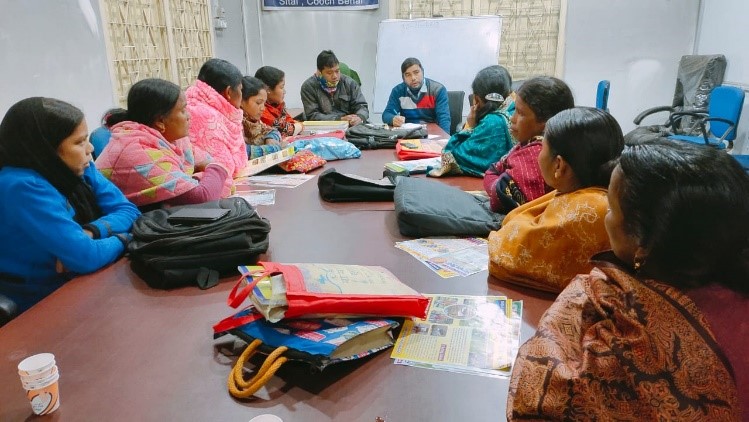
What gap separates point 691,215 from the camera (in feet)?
2.34

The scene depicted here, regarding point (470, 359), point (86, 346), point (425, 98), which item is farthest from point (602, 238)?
point (425, 98)

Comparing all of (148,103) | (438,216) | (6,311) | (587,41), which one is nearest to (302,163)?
(148,103)

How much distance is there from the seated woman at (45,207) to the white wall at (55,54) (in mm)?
961

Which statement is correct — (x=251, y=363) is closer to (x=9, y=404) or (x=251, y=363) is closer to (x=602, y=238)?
(x=9, y=404)

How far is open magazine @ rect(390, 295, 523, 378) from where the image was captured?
0.98 meters

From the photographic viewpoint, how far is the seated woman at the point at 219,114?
2.45m

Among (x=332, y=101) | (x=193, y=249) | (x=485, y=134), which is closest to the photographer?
(x=193, y=249)

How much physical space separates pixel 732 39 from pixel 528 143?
4.14 metres

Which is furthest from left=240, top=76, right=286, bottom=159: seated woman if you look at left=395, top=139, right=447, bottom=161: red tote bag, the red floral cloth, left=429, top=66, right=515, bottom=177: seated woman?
the red floral cloth

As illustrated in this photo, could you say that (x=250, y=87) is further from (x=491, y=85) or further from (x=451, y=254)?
(x=451, y=254)

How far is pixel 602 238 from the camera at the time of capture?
1165mm

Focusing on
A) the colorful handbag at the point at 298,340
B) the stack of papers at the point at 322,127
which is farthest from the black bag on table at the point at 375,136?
the colorful handbag at the point at 298,340

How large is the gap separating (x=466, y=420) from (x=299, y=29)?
542 centimetres

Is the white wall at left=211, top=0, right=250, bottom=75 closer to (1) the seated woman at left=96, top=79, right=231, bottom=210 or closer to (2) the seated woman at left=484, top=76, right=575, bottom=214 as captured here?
(1) the seated woman at left=96, top=79, right=231, bottom=210
